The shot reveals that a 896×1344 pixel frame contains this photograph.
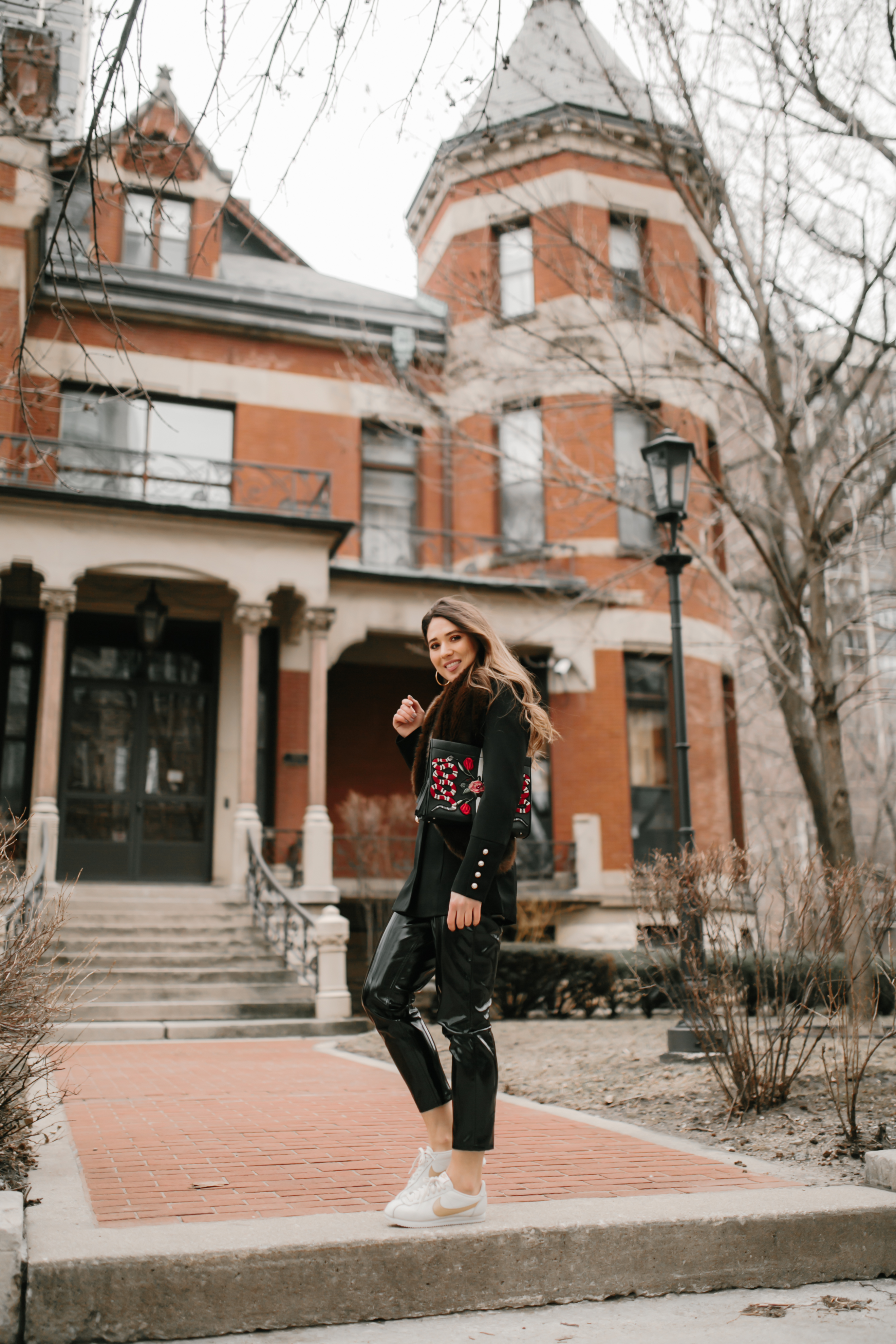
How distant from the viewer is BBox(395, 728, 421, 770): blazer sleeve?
408 centimetres

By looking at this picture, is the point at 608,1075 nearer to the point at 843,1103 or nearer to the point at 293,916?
the point at 843,1103

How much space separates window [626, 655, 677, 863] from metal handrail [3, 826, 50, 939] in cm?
861

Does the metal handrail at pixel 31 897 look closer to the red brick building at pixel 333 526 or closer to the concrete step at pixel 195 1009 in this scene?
the red brick building at pixel 333 526

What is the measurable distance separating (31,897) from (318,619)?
5.74 meters

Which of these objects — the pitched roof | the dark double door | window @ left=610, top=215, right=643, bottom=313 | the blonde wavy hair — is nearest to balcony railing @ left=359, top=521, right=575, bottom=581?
the dark double door

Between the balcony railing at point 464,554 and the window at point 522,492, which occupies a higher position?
the window at point 522,492

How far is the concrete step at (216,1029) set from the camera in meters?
9.87

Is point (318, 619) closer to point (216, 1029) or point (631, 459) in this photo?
point (216, 1029)

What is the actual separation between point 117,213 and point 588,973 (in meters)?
14.1

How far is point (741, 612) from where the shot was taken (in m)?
12.1

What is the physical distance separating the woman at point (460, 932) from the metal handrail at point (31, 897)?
5.52ft

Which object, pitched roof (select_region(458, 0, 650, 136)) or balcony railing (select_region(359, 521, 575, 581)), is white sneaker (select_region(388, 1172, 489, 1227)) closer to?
pitched roof (select_region(458, 0, 650, 136))

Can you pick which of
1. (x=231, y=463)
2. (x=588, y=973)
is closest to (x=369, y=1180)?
(x=588, y=973)

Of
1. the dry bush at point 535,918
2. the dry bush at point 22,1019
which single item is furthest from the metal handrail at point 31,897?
the dry bush at point 535,918
